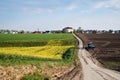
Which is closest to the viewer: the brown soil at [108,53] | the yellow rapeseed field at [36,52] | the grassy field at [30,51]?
the grassy field at [30,51]

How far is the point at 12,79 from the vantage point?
2516 centimetres

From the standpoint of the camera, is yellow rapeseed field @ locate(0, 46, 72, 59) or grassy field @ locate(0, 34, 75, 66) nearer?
grassy field @ locate(0, 34, 75, 66)

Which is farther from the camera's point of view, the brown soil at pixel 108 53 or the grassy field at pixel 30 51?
the brown soil at pixel 108 53

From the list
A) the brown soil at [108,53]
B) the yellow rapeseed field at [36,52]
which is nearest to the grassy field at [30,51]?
the yellow rapeseed field at [36,52]

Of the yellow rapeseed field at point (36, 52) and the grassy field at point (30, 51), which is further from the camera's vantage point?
the yellow rapeseed field at point (36, 52)

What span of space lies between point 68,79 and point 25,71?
468cm

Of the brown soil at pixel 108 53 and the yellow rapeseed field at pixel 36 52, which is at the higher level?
the yellow rapeseed field at pixel 36 52

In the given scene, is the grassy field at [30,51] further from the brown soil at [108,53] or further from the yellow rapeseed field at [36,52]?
the brown soil at [108,53]

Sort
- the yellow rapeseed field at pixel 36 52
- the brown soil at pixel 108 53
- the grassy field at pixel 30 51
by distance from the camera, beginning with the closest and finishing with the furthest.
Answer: the grassy field at pixel 30 51 < the brown soil at pixel 108 53 < the yellow rapeseed field at pixel 36 52

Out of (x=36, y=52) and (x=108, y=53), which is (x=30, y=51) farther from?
(x=108, y=53)

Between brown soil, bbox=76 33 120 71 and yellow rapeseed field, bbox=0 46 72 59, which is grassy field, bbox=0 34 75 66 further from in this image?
brown soil, bbox=76 33 120 71

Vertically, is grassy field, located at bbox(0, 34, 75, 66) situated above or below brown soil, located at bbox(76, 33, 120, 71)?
above

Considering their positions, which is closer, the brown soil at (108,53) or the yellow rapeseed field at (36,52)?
the brown soil at (108,53)

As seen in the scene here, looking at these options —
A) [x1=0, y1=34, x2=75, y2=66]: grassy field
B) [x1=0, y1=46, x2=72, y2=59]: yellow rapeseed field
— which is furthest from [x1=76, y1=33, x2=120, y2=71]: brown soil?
[x1=0, y1=46, x2=72, y2=59]: yellow rapeseed field
